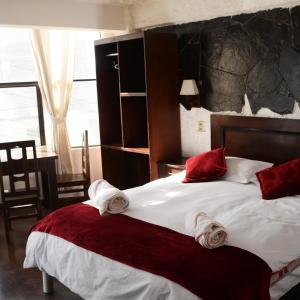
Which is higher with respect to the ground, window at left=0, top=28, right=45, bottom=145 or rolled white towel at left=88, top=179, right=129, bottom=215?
window at left=0, top=28, right=45, bottom=145

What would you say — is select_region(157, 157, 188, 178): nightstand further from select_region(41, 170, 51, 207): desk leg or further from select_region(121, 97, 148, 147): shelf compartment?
select_region(41, 170, 51, 207): desk leg

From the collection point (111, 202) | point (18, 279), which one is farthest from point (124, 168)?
point (111, 202)

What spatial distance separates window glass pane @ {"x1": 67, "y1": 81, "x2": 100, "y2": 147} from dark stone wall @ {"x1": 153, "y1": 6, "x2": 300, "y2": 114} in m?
1.44

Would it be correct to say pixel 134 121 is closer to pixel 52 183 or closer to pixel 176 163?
pixel 176 163

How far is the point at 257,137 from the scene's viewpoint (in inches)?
145

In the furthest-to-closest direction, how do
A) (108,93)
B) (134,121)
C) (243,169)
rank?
(108,93) < (134,121) < (243,169)

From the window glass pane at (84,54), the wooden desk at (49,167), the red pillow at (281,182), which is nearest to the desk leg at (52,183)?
the wooden desk at (49,167)

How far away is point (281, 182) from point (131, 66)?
221 cm

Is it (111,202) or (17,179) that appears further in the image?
(17,179)

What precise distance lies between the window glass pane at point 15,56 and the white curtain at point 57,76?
0.19 meters

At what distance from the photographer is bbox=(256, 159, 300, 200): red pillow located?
297cm

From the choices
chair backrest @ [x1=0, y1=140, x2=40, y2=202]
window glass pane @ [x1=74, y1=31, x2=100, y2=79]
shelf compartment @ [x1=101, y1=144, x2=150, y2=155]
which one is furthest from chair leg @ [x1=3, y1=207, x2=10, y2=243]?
window glass pane @ [x1=74, y1=31, x2=100, y2=79]

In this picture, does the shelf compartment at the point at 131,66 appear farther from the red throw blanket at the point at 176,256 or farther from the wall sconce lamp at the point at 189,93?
the red throw blanket at the point at 176,256

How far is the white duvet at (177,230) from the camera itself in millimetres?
2107
